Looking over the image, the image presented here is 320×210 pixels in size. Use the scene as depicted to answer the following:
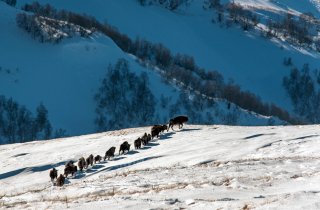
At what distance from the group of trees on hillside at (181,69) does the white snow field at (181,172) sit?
381 ft

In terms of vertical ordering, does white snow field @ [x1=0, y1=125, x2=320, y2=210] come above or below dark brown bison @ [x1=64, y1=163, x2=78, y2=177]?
above

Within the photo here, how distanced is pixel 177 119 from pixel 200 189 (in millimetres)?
22445

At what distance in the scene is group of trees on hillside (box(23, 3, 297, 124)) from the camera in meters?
167

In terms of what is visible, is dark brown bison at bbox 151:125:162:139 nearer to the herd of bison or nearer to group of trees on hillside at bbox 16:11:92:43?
the herd of bison

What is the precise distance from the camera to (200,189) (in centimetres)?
1773

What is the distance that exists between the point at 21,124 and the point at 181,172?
9948 cm

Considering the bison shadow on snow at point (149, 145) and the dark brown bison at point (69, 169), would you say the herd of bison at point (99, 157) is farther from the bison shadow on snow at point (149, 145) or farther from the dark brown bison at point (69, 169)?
the bison shadow on snow at point (149, 145)

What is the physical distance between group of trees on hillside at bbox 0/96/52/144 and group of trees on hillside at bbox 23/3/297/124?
43614 mm

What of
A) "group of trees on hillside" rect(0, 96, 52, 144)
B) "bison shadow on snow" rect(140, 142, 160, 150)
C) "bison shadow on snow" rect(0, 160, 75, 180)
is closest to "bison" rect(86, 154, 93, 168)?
"bison shadow on snow" rect(0, 160, 75, 180)

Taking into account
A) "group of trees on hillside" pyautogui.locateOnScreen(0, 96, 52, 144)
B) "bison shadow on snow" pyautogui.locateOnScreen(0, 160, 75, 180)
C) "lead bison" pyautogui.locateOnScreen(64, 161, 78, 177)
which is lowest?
"group of trees on hillside" pyautogui.locateOnScreen(0, 96, 52, 144)

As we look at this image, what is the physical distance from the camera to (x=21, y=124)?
119125 millimetres

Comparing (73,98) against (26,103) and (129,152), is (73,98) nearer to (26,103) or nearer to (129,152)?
(26,103)

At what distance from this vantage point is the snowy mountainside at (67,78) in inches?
5079

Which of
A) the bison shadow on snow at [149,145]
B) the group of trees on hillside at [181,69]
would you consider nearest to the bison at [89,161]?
the bison shadow on snow at [149,145]
